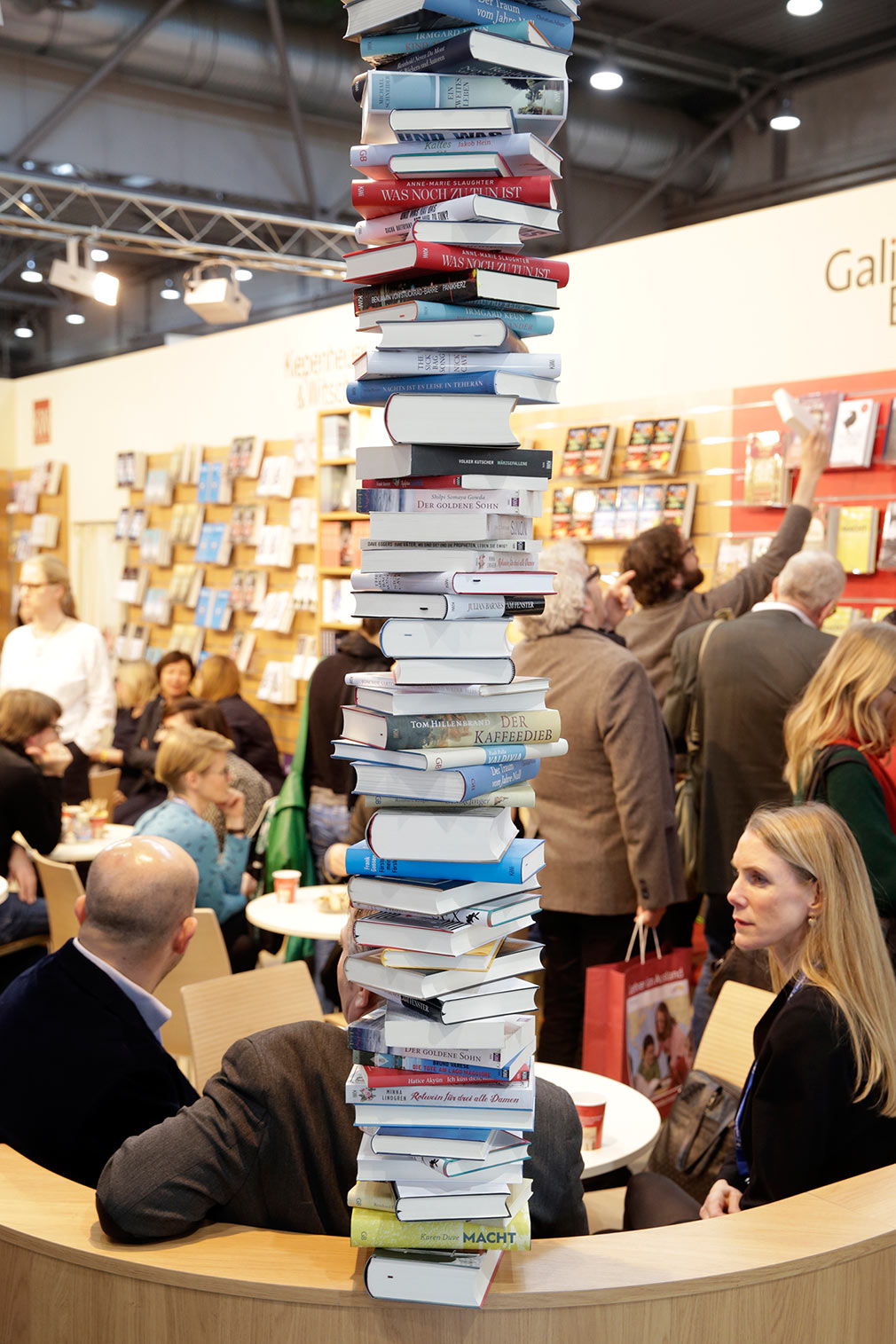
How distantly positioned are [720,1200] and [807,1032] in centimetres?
44

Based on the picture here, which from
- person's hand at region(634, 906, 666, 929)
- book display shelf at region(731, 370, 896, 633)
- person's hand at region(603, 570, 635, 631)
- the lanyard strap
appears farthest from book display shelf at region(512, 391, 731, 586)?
the lanyard strap

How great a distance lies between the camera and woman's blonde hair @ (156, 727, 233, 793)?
4484 millimetres

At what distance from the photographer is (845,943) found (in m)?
2.31

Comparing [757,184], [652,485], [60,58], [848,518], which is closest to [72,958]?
[848,518]

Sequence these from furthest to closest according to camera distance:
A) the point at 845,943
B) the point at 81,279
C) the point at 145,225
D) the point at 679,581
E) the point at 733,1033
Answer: the point at 145,225
the point at 81,279
the point at 679,581
the point at 733,1033
the point at 845,943

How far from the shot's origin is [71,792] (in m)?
6.09

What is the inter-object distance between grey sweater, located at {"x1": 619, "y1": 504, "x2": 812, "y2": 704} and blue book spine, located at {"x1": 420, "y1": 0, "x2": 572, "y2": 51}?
10.3 ft

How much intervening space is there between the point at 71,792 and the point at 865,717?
407 cm

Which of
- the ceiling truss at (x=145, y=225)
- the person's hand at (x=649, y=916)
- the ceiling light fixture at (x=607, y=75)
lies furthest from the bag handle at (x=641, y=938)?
the ceiling light fixture at (x=607, y=75)

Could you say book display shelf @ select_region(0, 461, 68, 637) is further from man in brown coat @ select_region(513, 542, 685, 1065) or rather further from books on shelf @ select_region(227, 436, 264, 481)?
man in brown coat @ select_region(513, 542, 685, 1065)

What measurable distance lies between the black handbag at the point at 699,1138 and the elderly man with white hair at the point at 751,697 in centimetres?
140

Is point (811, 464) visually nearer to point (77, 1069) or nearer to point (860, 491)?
point (860, 491)

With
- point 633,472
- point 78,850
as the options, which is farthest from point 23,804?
point 633,472

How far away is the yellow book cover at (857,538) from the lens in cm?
480
